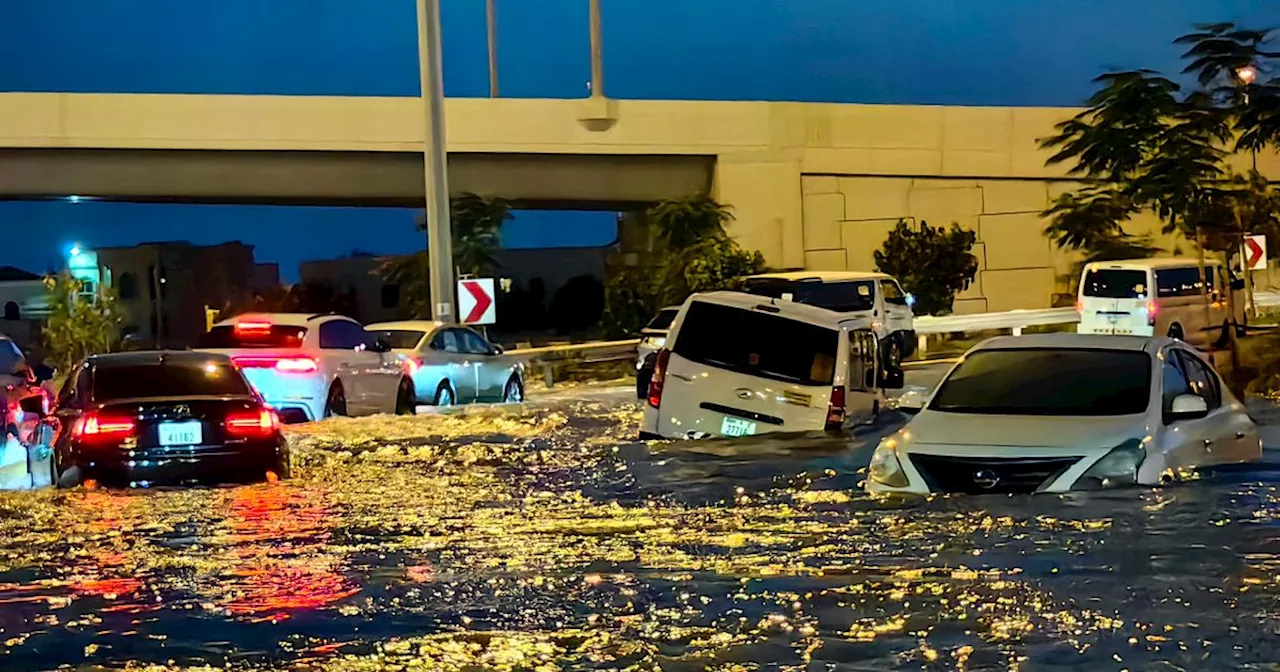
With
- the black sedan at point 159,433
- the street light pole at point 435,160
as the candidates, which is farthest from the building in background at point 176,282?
the black sedan at point 159,433

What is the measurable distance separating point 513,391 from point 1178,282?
39.8ft

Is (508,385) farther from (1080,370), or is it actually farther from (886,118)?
(886,118)

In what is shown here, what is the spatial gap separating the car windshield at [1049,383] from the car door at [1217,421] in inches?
19.1

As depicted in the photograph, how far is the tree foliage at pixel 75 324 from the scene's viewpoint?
40.3 meters

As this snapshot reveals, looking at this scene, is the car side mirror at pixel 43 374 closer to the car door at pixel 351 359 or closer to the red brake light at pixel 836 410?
the car door at pixel 351 359

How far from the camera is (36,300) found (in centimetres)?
5278

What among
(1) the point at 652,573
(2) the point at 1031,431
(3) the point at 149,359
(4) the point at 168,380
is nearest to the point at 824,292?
(3) the point at 149,359

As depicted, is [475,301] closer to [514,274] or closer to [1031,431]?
[1031,431]

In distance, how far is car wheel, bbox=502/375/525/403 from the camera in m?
25.6

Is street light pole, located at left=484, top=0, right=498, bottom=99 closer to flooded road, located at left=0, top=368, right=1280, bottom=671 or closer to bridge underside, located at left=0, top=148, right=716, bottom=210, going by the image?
bridge underside, located at left=0, top=148, right=716, bottom=210

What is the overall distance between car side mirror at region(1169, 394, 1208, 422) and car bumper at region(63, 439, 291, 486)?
694cm

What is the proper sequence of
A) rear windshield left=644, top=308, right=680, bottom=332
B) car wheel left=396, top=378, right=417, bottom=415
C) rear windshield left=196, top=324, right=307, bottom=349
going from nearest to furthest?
1. rear windshield left=196, top=324, right=307, bottom=349
2. car wheel left=396, top=378, right=417, bottom=415
3. rear windshield left=644, top=308, right=680, bottom=332

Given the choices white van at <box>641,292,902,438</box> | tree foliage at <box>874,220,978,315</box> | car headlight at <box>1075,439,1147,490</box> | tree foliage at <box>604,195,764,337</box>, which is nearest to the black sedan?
white van at <box>641,292,902,438</box>

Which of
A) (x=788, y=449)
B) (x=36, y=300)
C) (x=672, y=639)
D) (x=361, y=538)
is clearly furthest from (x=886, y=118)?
(x=672, y=639)
